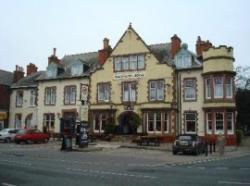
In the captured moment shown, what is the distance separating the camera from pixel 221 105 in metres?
39.8

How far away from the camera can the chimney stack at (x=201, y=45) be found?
145 feet

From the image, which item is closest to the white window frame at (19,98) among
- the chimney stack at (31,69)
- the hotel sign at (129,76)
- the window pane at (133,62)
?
the chimney stack at (31,69)

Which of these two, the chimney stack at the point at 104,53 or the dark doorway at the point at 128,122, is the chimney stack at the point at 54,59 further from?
the dark doorway at the point at 128,122

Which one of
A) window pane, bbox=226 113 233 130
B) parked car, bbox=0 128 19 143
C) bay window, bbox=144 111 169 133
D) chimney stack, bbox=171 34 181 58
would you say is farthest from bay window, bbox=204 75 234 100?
parked car, bbox=0 128 19 143

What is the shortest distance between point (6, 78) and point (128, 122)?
24.8 meters

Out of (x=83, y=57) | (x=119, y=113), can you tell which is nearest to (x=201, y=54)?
(x=119, y=113)

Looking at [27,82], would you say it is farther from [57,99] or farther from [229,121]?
[229,121]

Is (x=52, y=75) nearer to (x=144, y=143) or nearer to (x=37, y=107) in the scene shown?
(x=37, y=107)

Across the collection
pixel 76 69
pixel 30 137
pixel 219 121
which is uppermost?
pixel 76 69

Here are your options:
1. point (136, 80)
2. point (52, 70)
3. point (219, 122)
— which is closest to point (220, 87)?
point (219, 122)

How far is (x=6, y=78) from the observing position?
6072cm

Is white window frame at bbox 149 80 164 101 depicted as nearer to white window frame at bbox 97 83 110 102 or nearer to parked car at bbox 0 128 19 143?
white window frame at bbox 97 83 110 102

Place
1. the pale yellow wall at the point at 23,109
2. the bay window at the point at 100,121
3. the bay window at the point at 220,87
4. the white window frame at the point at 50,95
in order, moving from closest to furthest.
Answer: the bay window at the point at 220,87
the bay window at the point at 100,121
the white window frame at the point at 50,95
the pale yellow wall at the point at 23,109

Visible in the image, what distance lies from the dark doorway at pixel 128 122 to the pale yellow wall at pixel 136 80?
59 cm
